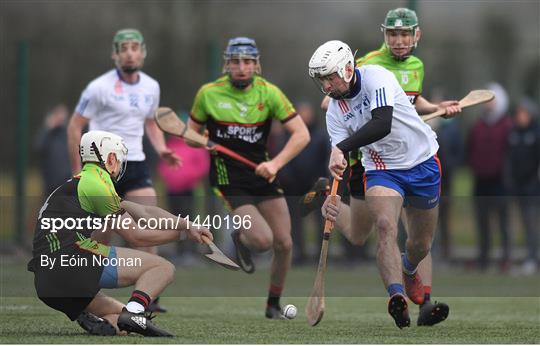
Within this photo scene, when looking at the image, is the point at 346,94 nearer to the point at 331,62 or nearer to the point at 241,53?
the point at 331,62

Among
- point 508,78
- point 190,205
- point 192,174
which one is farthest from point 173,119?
point 508,78

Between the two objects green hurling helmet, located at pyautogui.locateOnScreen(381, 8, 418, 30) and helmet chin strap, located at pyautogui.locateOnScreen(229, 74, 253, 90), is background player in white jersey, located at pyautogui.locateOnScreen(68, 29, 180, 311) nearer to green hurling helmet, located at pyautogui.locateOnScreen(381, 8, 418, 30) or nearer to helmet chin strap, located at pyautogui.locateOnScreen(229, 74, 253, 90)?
helmet chin strap, located at pyautogui.locateOnScreen(229, 74, 253, 90)

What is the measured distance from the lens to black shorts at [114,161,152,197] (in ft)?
35.2

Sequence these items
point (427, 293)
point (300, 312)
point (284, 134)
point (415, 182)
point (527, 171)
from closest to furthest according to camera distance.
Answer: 1. point (415, 182)
2. point (427, 293)
3. point (300, 312)
4. point (527, 171)
5. point (284, 134)

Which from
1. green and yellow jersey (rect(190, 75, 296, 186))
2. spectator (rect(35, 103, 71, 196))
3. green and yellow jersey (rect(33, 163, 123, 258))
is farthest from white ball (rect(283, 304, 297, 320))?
spectator (rect(35, 103, 71, 196))

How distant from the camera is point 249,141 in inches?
414

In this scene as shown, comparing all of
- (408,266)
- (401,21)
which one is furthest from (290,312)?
(401,21)

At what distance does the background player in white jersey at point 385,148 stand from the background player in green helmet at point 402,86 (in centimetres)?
42

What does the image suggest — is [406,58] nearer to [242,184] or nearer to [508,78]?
[242,184]

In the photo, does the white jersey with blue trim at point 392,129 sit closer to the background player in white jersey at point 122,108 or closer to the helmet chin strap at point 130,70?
the background player in white jersey at point 122,108

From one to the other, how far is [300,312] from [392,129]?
241cm

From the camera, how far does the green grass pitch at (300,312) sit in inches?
328

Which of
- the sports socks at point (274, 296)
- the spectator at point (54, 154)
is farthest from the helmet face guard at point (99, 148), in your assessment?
the spectator at point (54, 154)

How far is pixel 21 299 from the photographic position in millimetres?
11055
